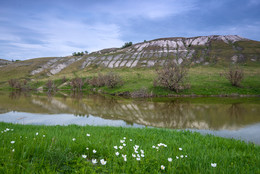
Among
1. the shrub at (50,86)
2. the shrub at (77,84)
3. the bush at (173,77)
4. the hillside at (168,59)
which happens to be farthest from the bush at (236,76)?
the shrub at (50,86)

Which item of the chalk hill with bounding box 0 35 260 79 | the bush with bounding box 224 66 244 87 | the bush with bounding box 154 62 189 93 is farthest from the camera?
the chalk hill with bounding box 0 35 260 79

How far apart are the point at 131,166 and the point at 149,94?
34240mm

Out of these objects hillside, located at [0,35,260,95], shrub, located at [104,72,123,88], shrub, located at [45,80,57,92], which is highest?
hillside, located at [0,35,260,95]

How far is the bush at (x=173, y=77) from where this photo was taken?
37.9 metres

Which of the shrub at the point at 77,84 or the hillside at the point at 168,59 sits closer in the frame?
the shrub at the point at 77,84

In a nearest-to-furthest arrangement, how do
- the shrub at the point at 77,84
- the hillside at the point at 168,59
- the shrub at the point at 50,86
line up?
the shrub at the point at 77,84 → the shrub at the point at 50,86 → the hillside at the point at 168,59

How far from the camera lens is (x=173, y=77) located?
3775cm

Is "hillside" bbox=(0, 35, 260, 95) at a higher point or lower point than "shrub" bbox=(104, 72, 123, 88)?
higher

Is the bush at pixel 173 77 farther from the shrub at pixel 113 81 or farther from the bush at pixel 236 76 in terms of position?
the shrub at pixel 113 81

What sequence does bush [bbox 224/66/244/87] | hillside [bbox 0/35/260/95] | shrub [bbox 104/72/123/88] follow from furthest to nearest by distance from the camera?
1. hillside [bbox 0/35/260/95]
2. shrub [bbox 104/72/123/88]
3. bush [bbox 224/66/244/87]

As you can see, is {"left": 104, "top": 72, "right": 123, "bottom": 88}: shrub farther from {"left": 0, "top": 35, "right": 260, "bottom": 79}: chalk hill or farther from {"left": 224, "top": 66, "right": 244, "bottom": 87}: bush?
{"left": 0, "top": 35, "right": 260, "bottom": 79}: chalk hill

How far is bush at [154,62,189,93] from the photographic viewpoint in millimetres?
37941

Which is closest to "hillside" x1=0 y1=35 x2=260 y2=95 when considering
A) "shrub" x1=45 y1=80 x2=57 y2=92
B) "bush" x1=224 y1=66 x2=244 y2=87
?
"shrub" x1=45 y1=80 x2=57 y2=92

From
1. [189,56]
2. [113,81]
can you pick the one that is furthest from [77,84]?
[189,56]
